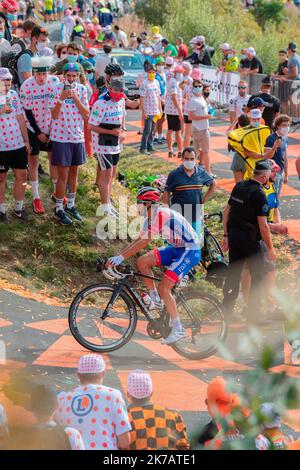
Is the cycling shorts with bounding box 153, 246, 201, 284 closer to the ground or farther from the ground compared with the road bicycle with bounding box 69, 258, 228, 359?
farther from the ground

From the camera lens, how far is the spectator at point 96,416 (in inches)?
218

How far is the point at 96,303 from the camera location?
8688mm

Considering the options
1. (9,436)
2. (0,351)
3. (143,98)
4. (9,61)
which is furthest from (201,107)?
(9,436)

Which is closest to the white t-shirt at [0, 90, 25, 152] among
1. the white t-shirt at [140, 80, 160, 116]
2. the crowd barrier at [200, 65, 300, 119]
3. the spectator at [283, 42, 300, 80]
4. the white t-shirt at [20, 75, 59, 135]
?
the white t-shirt at [20, 75, 59, 135]

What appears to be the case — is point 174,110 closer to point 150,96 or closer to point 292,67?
point 150,96

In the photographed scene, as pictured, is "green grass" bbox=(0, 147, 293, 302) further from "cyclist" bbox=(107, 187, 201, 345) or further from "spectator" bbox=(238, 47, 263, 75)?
"spectator" bbox=(238, 47, 263, 75)

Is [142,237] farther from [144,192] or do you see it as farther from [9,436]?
[9,436]

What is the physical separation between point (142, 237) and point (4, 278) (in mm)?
2664

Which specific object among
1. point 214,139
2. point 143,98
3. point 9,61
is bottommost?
point 214,139

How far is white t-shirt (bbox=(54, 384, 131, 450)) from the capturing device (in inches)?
218

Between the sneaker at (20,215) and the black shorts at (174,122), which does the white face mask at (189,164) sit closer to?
the sneaker at (20,215)

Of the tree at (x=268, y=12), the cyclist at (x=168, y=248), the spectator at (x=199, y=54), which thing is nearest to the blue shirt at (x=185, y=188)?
the cyclist at (x=168, y=248)

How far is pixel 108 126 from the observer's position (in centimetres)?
1167

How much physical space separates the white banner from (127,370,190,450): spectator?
18.9 m
